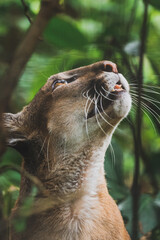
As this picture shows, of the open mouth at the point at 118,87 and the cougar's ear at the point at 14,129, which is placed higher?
the open mouth at the point at 118,87

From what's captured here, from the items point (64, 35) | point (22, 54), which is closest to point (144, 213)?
point (64, 35)

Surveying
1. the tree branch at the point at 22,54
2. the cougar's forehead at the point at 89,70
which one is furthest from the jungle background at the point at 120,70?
the tree branch at the point at 22,54

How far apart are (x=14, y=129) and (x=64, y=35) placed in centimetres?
63

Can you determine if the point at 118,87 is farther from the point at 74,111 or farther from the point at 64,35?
the point at 64,35

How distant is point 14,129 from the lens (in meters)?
2.24

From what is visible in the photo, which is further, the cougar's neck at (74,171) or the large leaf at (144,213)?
the large leaf at (144,213)

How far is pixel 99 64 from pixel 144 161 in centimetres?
158

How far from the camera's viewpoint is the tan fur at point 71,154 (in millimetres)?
2129

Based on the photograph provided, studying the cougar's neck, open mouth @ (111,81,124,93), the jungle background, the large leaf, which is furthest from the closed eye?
the large leaf

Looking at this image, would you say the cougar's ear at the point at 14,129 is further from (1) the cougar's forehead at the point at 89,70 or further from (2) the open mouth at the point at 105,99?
(2) the open mouth at the point at 105,99

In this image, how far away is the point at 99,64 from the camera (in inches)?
84.4

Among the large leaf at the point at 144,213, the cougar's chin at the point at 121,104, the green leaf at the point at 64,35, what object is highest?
the green leaf at the point at 64,35

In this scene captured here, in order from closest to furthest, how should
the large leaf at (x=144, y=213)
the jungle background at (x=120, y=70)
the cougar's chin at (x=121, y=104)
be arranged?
the cougar's chin at (x=121, y=104)
the jungle background at (x=120, y=70)
the large leaf at (x=144, y=213)

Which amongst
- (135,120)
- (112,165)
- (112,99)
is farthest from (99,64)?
(112,165)
